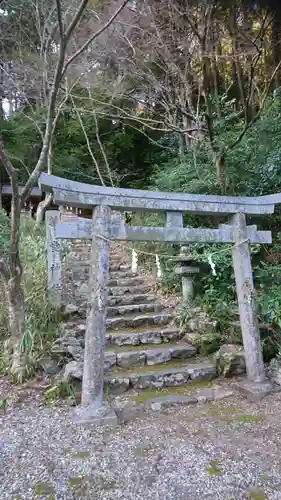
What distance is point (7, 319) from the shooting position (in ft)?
13.3

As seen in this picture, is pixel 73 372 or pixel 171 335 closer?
pixel 73 372

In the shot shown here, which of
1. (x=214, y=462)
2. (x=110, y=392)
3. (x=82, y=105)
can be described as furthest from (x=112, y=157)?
(x=214, y=462)

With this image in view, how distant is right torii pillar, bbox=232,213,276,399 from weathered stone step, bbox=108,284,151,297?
223 centimetres

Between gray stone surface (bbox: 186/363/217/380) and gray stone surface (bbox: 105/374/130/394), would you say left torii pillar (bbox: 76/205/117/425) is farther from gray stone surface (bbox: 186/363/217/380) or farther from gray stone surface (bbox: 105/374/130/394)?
gray stone surface (bbox: 186/363/217/380)

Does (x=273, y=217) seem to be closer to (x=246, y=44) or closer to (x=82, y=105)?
(x=246, y=44)

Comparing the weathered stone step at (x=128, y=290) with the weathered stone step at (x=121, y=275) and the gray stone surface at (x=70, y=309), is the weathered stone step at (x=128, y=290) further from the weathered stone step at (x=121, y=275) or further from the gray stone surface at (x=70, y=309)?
the gray stone surface at (x=70, y=309)

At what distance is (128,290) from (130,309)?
0.64 meters

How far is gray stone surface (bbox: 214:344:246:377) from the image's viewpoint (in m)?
3.63

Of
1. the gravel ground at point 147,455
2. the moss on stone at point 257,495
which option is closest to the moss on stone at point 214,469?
the gravel ground at point 147,455

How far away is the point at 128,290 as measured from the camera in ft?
17.8

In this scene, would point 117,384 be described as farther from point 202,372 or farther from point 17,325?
point 17,325

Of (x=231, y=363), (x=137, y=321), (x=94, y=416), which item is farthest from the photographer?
(x=137, y=321)

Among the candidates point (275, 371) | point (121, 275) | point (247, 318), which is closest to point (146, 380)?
point (247, 318)

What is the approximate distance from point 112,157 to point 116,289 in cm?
662
